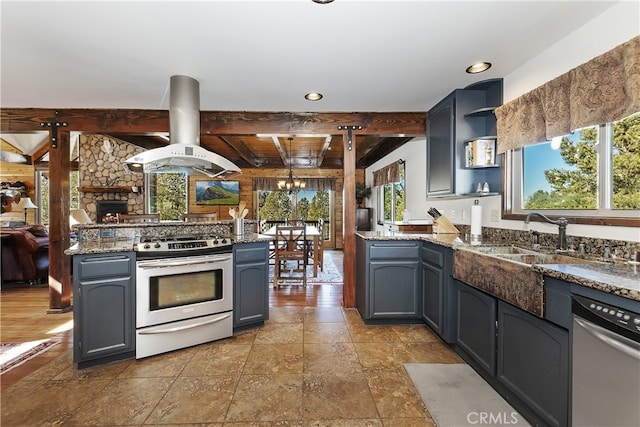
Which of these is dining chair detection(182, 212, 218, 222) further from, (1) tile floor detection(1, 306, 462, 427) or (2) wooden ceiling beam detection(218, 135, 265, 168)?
(1) tile floor detection(1, 306, 462, 427)

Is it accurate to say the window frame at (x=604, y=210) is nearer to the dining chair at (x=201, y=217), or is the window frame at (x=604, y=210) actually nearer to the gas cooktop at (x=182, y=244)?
the gas cooktop at (x=182, y=244)

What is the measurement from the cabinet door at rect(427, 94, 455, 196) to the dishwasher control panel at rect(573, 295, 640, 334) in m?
1.72

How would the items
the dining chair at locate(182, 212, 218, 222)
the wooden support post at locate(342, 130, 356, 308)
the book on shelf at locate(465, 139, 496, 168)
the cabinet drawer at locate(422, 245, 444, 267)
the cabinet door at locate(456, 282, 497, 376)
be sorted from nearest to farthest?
the cabinet door at locate(456, 282, 497, 376)
the cabinet drawer at locate(422, 245, 444, 267)
the book on shelf at locate(465, 139, 496, 168)
the wooden support post at locate(342, 130, 356, 308)
the dining chair at locate(182, 212, 218, 222)

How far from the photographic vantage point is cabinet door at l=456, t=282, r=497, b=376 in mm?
1828

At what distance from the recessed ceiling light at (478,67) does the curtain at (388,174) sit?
8.97 ft

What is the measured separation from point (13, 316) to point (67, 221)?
114 centimetres

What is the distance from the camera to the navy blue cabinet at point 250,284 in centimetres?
275

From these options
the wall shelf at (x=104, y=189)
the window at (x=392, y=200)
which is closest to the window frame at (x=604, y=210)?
the window at (x=392, y=200)

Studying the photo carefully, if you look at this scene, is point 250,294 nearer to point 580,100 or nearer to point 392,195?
point 580,100

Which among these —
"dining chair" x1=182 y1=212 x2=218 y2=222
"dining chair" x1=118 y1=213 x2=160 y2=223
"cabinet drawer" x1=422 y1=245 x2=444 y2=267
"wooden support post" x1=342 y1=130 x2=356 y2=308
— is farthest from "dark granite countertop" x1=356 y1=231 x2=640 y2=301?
Result: "dining chair" x1=118 y1=213 x2=160 y2=223

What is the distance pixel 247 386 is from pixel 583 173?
269 cm

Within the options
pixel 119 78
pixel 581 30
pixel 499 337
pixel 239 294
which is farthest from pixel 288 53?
pixel 499 337

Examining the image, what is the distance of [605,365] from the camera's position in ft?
3.59

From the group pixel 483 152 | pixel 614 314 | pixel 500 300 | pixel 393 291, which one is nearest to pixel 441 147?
pixel 483 152
